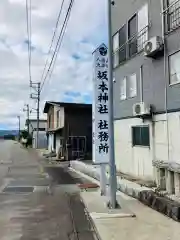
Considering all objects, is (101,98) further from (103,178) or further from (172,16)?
(172,16)

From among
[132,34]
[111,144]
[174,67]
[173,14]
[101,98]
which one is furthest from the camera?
[132,34]

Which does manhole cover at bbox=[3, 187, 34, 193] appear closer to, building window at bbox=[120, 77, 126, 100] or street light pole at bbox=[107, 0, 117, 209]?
street light pole at bbox=[107, 0, 117, 209]

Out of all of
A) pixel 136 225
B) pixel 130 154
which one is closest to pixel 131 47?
pixel 130 154

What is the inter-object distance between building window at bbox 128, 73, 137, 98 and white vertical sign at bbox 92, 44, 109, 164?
4.65m

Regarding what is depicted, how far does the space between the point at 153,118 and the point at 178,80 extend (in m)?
2.12

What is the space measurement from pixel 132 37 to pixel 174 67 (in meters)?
4.60

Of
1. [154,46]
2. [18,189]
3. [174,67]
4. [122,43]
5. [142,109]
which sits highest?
[122,43]

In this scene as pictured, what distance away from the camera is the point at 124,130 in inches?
621

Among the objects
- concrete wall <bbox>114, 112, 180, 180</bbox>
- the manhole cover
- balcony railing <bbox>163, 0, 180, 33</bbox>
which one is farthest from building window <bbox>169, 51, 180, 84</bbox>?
the manhole cover

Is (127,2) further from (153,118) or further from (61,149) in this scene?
(61,149)

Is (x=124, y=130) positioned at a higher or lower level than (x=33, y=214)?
higher

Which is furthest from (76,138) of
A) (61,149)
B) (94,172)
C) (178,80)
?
(178,80)

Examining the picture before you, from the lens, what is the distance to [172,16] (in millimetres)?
11195

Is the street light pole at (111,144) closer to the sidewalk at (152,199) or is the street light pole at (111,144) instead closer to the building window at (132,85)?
the sidewalk at (152,199)
